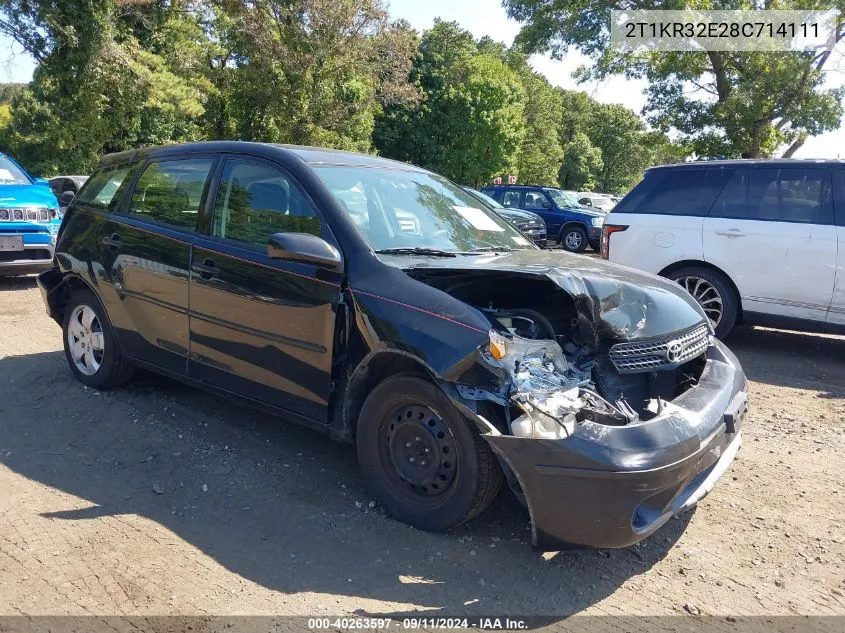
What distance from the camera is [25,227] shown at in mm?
9047

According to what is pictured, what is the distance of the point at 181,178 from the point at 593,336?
2854 mm

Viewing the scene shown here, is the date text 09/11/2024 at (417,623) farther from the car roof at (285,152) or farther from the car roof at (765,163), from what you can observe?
the car roof at (765,163)

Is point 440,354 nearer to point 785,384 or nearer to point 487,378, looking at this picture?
point 487,378

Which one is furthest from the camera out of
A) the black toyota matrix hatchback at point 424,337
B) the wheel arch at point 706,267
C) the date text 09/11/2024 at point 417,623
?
the wheel arch at point 706,267

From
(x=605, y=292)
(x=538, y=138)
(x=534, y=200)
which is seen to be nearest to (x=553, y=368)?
(x=605, y=292)

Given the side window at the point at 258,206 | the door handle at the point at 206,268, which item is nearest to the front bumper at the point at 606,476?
the side window at the point at 258,206

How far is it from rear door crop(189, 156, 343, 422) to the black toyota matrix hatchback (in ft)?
0.04

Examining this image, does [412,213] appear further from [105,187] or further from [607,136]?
[607,136]

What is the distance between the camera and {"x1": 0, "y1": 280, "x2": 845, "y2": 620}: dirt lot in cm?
285

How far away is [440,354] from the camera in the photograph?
303 centimetres

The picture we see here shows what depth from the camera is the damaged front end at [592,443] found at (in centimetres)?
272

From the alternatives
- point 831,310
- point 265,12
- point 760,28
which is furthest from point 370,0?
point 831,310

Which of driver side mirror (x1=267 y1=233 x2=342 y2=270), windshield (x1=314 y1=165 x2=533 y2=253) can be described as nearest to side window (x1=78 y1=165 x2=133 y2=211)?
windshield (x1=314 y1=165 x2=533 y2=253)

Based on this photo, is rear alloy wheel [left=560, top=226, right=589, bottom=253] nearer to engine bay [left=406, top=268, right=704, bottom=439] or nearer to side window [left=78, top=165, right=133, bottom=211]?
side window [left=78, top=165, right=133, bottom=211]
